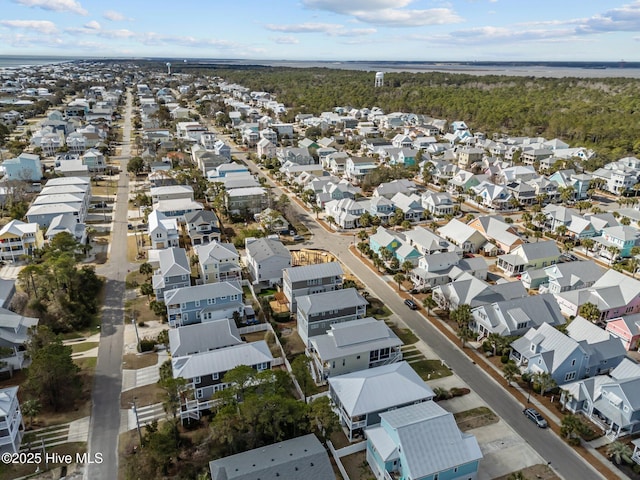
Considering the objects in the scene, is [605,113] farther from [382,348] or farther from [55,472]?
[55,472]

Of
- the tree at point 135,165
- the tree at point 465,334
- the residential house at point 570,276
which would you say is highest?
the tree at point 135,165

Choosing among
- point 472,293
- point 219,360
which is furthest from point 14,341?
point 472,293

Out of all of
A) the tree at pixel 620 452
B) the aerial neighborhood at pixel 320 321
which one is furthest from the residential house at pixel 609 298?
the tree at pixel 620 452

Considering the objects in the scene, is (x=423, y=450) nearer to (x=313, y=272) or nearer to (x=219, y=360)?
(x=219, y=360)

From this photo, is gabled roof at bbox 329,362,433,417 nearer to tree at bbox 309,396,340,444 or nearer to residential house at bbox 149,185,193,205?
tree at bbox 309,396,340,444

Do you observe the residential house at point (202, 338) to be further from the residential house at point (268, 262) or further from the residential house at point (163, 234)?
the residential house at point (163, 234)

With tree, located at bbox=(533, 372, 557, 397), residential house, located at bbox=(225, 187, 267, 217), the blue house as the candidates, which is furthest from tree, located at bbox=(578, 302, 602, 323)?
residential house, located at bbox=(225, 187, 267, 217)
